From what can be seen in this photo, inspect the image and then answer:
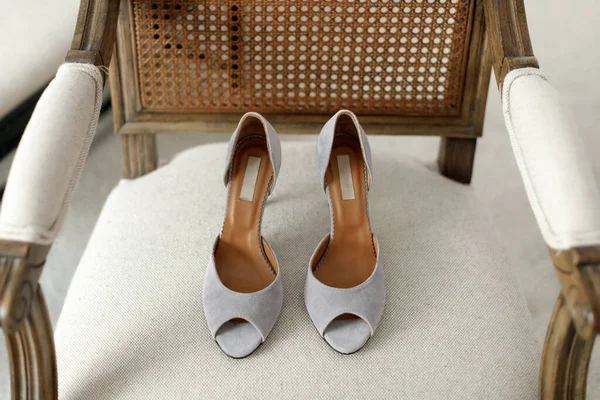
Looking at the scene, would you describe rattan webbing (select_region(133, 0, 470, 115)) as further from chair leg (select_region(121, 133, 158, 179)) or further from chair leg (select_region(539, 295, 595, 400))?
chair leg (select_region(539, 295, 595, 400))

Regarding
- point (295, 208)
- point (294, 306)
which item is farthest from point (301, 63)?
point (294, 306)

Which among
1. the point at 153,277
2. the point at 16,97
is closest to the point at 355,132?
the point at 153,277

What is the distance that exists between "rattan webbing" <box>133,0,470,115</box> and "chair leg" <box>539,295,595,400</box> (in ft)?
1.32

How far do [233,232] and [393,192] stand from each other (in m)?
0.22

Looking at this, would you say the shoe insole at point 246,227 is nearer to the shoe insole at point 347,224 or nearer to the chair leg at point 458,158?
the shoe insole at point 347,224

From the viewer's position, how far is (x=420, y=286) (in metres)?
0.70

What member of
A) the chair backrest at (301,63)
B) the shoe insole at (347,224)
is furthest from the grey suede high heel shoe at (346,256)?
the chair backrest at (301,63)

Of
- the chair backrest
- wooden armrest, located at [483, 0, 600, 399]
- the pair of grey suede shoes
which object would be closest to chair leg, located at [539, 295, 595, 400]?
wooden armrest, located at [483, 0, 600, 399]

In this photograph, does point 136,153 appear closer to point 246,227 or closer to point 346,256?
point 246,227

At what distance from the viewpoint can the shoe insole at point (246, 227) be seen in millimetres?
722

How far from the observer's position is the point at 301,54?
33.9 inches

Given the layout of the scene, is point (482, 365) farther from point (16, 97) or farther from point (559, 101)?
point (16, 97)

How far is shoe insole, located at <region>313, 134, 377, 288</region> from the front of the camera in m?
0.73

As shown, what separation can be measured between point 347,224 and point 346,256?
45 mm
